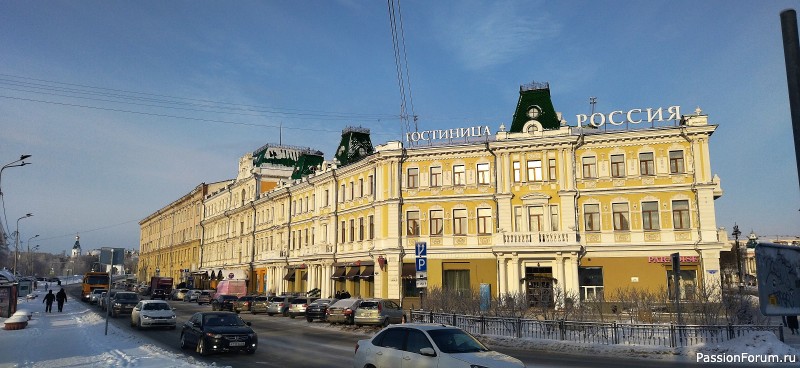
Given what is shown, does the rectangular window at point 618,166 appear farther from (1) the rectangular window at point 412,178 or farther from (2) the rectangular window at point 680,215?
(1) the rectangular window at point 412,178

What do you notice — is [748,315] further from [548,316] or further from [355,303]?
[355,303]

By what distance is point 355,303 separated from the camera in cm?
3070

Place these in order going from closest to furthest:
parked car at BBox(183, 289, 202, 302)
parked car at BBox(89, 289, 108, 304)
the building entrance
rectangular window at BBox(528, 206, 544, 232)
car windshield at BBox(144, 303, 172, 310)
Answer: car windshield at BBox(144, 303, 172, 310) < the building entrance < rectangular window at BBox(528, 206, 544, 232) < parked car at BBox(89, 289, 108, 304) < parked car at BBox(183, 289, 202, 302)

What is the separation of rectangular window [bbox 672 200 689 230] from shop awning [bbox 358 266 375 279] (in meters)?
22.0

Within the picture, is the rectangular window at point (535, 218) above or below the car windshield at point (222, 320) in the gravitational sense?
above

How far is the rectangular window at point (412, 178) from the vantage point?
43344mm

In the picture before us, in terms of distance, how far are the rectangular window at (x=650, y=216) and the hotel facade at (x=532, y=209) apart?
0.22 ft

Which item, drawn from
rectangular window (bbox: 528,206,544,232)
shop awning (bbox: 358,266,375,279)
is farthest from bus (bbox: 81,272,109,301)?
rectangular window (bbox: 528,206,544,232)

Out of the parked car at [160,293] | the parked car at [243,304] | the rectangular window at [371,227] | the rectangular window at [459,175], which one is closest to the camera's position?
the rectangular window at [459,175]

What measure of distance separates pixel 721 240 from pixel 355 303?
2367 centimetres

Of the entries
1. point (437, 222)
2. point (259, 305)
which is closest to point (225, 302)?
point (259, 305)

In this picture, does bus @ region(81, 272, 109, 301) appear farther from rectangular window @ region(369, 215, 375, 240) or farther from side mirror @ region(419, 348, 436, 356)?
side mirror @ region(419, 348, 436, 356)

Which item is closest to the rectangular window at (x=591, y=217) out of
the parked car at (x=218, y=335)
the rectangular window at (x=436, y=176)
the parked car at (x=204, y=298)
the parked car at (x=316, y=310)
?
the rectangular window at (x=436, y=176)

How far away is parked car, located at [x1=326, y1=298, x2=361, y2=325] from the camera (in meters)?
30.3
